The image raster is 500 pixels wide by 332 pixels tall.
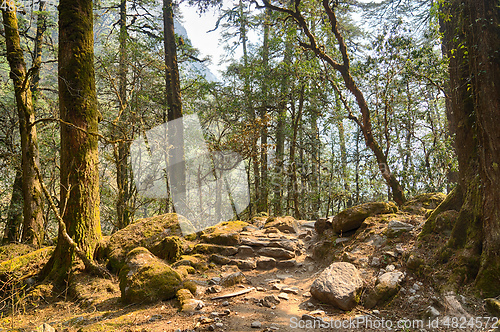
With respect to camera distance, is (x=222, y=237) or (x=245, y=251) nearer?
(x=245, y=251)

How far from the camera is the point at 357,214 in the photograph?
6160 millimetres

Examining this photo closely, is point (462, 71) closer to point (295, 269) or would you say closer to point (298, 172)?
point (295, 269)

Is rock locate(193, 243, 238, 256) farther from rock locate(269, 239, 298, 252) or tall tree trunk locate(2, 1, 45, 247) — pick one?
tall tree trunk locate(2, 1, 45, 247)

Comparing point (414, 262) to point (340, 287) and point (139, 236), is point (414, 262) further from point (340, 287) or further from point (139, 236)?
point (139, 236)

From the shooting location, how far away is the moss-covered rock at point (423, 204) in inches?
239

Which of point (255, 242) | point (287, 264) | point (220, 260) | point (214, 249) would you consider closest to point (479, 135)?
point (287, 264)

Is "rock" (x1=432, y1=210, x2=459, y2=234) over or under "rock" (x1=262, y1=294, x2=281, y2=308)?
over

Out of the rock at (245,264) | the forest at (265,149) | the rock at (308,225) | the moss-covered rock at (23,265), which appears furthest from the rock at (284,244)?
the moss-covered rock at (23,265)

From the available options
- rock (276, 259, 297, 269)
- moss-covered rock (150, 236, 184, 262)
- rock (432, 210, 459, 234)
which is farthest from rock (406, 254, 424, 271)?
moss-covered rock (150, 236, 184, 262)

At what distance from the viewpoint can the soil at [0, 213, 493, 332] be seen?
3.33 meters

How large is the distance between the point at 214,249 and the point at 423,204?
16.3ft

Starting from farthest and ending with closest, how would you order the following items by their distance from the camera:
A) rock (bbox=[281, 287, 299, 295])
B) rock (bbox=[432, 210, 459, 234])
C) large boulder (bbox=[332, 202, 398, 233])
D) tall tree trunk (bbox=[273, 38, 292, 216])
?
tall tree trunk (bbox=[273, 38, 292, 216]) → large boulder (bbox=[332, 202, 398, 233]) → rock (bbox=[281, 287, 299, 295]) → rock (bbox=[432, 210, 459, 234])

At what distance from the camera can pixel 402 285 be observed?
4.00 metres

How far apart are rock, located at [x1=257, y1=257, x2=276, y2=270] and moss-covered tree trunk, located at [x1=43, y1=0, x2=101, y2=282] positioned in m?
3.50
